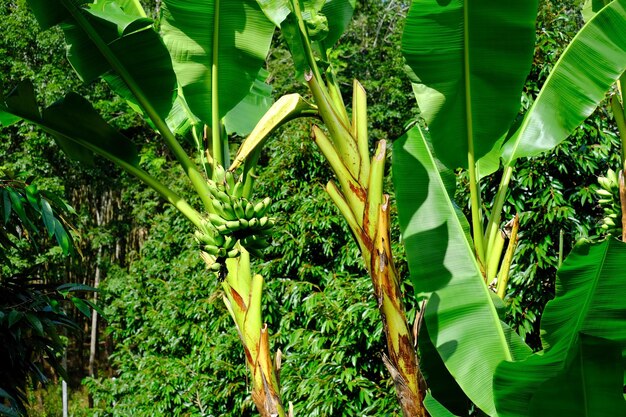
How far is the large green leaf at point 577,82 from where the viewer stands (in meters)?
2.33

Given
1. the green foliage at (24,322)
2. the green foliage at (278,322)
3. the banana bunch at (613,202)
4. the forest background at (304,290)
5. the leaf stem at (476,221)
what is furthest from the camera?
the green foliage at (278,322)

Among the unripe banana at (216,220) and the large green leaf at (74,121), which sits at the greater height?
the large green leaf at (74,121)

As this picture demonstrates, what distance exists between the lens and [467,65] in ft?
7.72

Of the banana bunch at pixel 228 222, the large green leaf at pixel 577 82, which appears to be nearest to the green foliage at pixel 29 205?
the banana bunch at pixel 228 222

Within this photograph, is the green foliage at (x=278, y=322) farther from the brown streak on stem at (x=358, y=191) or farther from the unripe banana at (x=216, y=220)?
the brown streak on stem at (x=358, y=191)

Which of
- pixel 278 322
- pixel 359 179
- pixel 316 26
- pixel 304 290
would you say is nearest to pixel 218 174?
pixel 359 179

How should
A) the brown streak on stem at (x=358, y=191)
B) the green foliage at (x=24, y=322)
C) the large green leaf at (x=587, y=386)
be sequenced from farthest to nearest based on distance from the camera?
the green foliage at (x=24, y=322)
the brown streak on stem at (x=358, y=191)
the large green leaf at (x=587, y=386)

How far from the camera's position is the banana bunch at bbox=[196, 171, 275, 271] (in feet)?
7.42

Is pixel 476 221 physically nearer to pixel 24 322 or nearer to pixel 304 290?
pixel 304 290

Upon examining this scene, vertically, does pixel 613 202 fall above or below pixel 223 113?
below

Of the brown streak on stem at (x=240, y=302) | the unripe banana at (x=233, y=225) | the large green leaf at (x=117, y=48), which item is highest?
the large green leaf at (x=117, y=48)

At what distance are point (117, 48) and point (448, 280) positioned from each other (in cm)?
136

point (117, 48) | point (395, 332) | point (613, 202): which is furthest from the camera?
point (613, 202)

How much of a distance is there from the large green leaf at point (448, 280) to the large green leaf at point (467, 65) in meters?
0.13
